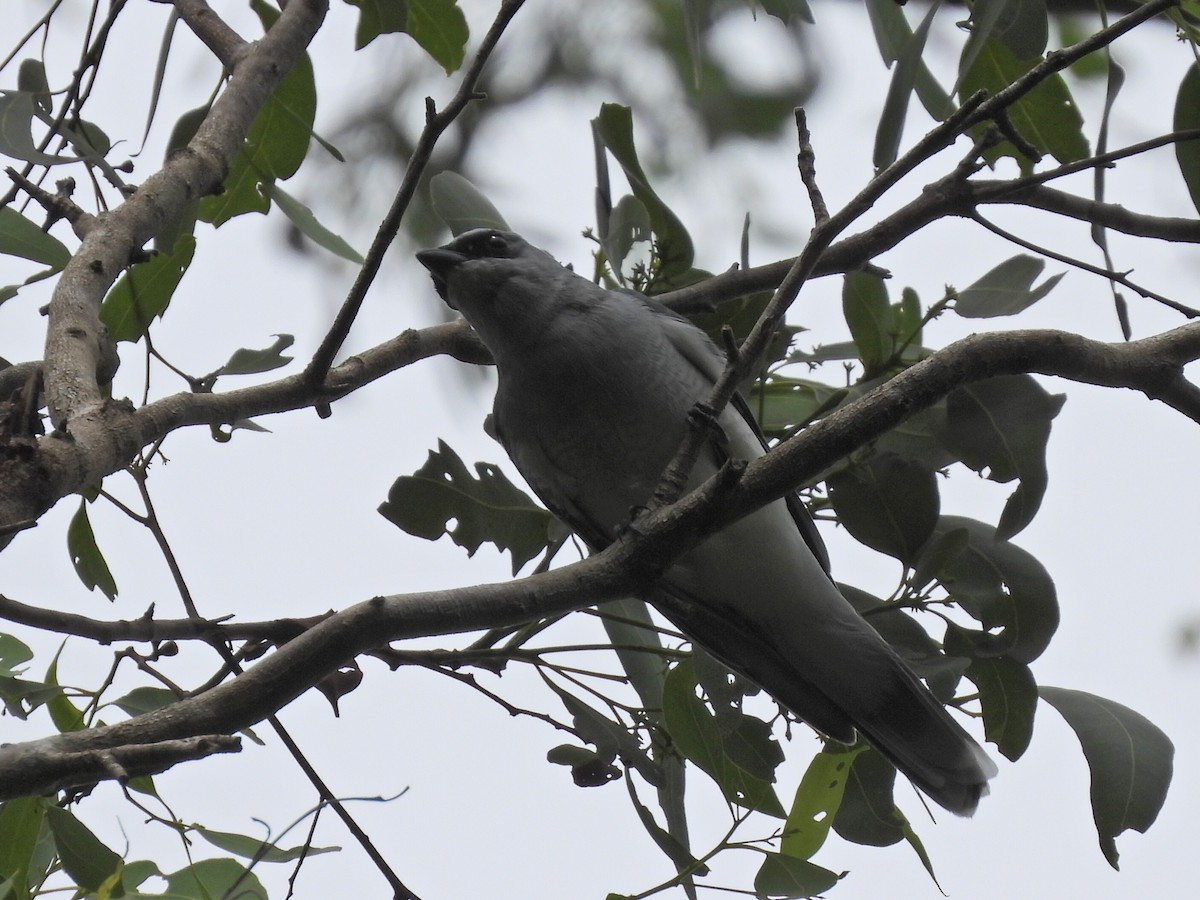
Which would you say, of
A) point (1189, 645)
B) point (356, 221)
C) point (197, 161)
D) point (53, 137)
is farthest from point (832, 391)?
point (1189, 645)

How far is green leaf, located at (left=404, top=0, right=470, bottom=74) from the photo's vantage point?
2408mm

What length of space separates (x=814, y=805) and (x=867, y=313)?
0.99 m

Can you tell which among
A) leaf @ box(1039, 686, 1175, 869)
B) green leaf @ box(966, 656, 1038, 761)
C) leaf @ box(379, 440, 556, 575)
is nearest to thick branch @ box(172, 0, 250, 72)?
leaf @ box(379, 440, 556, 575)

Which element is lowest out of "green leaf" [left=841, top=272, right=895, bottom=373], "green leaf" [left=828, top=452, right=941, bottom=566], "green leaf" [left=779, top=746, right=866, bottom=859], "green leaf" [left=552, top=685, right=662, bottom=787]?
"green leaf" [left=779, top=746, right=866, bottom=859]

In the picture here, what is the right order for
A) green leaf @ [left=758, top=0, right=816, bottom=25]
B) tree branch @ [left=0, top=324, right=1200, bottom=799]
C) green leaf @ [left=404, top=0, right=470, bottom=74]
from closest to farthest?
tree branch @ [left=0, top=324, right=1200, bottom=799]
green leaf @ [left=758, top=0, right=816, bottom=25]
green leaf @ [left=404, top=0, right=470, bottom=74]

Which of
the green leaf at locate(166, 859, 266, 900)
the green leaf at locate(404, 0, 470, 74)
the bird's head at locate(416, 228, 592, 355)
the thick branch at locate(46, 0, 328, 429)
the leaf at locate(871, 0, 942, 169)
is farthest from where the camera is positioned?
the bird's head at locate(416, 228, 592, 355)

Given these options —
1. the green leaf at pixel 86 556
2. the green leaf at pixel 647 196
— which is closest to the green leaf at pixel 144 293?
the green leaf at pixel 86 556

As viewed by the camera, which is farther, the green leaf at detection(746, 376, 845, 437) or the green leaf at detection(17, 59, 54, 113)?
the green leaf at detection(746, 376, 845, 437)

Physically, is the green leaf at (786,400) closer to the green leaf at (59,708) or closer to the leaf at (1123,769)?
the leaf at (1123,769)

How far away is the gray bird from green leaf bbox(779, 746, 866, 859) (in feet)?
1.47

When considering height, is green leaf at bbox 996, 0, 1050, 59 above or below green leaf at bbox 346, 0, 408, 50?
below

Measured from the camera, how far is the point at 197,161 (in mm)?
1895

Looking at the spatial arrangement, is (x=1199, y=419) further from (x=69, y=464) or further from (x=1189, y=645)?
(x=1189, y=645)

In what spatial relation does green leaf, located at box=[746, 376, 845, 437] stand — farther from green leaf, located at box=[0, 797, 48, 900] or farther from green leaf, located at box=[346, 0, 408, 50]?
green leaf, located at box=[0, 797, 48, 900]
